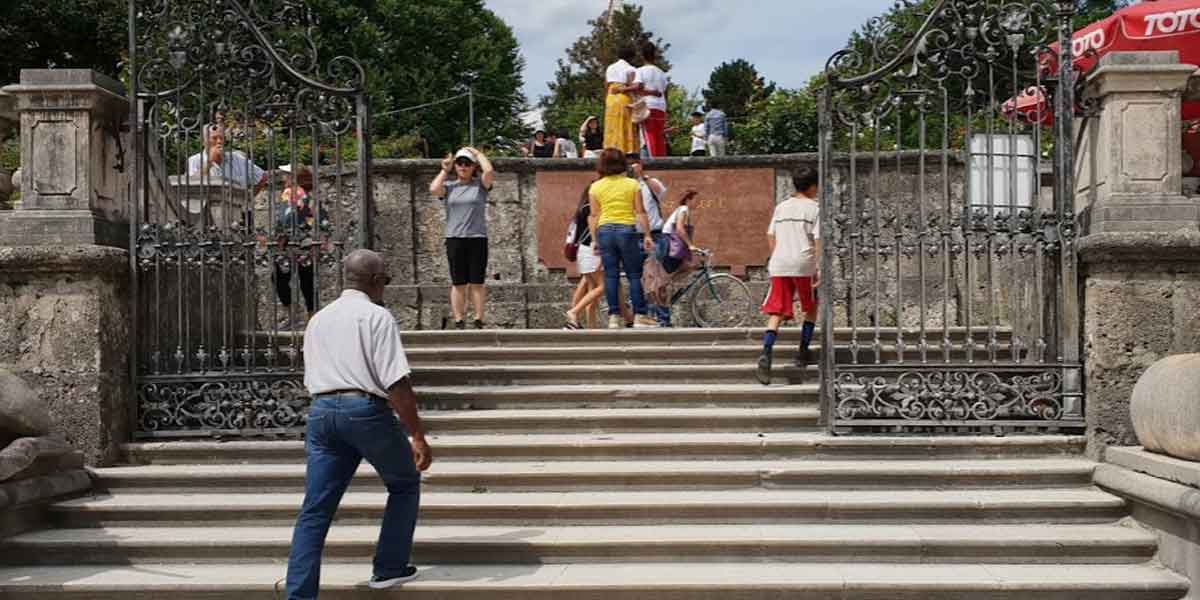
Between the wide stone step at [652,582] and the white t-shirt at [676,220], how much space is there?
6.65 m

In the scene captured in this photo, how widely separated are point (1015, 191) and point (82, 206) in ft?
19.8

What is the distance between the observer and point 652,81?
1611 centimetres

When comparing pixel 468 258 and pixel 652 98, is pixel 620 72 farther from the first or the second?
pixel 468 258

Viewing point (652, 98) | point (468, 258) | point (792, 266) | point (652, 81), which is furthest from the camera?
point (652, 98)

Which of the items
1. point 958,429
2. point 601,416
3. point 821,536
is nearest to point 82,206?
point 601,416

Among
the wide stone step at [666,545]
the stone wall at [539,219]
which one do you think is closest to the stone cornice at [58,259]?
the wide stone step at [666,545]

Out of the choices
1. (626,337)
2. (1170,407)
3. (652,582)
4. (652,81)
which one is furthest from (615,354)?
(652,81)

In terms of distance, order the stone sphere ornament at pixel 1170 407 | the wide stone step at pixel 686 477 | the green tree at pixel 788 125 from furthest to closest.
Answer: the green tree at pixel 788 125 < the wide stone step at pixel 686 477 < the stone sphere ornament at pixel 1170 407

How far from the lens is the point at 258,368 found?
9.49 m

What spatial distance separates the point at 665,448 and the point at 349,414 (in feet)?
9.32

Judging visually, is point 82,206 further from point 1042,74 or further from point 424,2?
point 424,2

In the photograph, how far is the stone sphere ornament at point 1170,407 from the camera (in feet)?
22.7

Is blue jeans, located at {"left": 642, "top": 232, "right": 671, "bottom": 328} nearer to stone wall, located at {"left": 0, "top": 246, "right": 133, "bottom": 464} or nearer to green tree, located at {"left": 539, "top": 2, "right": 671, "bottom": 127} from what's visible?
stone wall, located at {"left": 0, "top": 246, "right": 133, "bottom": 464}

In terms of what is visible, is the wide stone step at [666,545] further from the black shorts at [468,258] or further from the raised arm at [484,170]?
the raised arm at [484,170]
